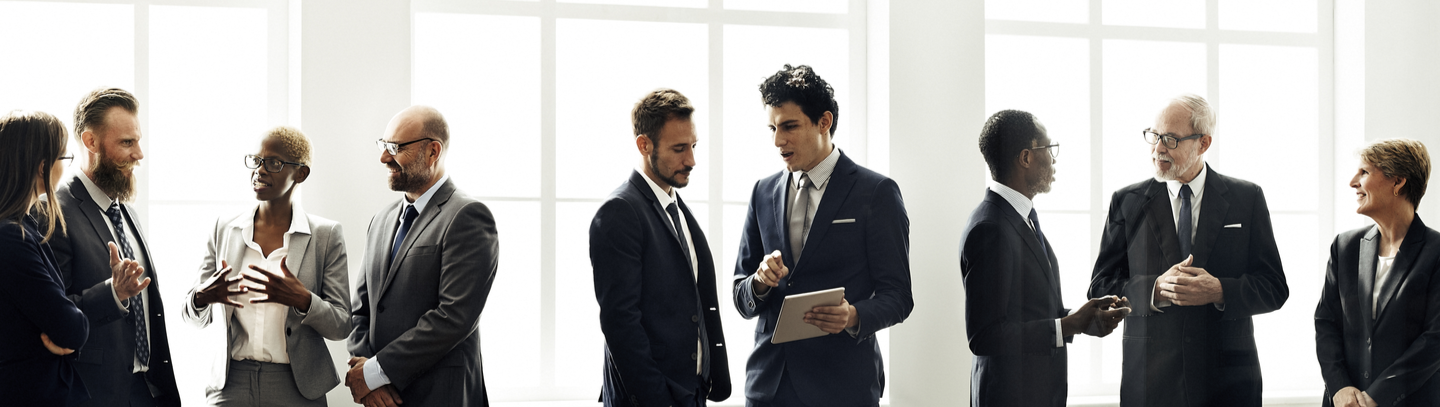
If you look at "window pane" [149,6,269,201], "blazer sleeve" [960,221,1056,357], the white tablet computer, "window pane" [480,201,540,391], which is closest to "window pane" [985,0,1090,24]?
"blazer sleeve" [960,221,1056,357]

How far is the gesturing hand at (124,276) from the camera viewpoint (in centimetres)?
217

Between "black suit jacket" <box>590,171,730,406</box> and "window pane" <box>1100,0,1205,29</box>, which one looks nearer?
"window pane" <box>1100,0,1205,29</box>

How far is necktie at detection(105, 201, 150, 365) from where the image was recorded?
7.54ft

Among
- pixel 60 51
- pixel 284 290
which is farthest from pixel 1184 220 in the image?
pixel 60 51

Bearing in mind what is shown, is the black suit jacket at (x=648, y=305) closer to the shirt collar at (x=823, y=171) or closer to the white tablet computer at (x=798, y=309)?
the white tablet computer at (x=798, y=309)

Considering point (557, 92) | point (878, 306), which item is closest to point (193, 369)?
point (557, 92)

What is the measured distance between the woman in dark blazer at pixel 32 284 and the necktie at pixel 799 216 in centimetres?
197

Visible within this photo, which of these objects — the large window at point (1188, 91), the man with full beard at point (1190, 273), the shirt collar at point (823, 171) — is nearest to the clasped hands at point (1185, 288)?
the man with full beard at point (1190, 273)

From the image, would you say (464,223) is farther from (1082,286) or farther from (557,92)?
(1082,286)

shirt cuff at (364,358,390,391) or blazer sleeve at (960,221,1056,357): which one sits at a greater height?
blazer sleeve at (960,221,1056,357)

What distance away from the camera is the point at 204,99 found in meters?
3.05

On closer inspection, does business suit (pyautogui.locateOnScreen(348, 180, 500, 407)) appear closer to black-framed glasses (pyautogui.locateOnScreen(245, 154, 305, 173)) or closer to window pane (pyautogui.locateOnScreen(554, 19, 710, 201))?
black-framed glasses (pyautogui.locateOnScreen(245, 154, 305, 173))

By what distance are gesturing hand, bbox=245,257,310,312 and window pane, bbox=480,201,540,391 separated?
80 centimetres

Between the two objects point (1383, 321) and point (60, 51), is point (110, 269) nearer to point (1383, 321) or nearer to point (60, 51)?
point (60, 51)
